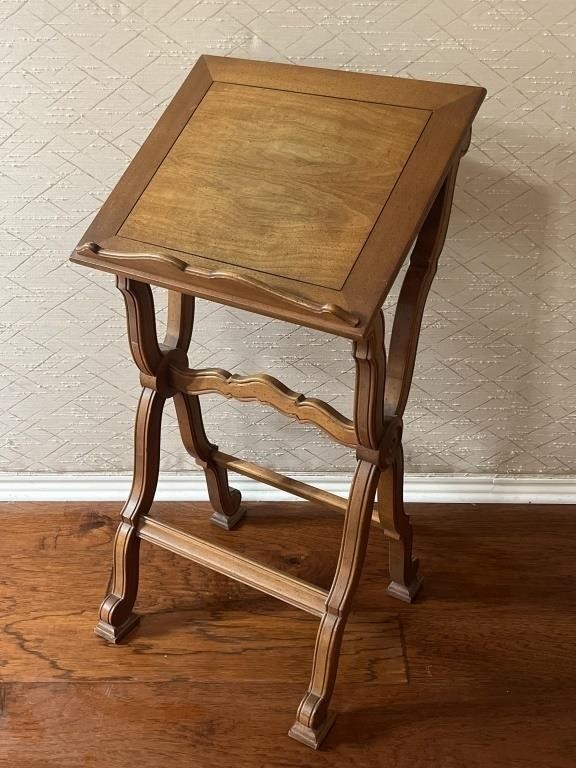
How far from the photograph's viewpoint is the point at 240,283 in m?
1.17

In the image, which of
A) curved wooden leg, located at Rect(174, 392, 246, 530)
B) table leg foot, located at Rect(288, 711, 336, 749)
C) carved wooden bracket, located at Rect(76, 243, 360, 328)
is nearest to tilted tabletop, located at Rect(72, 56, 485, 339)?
carved wooden bracket, located at Rect(76, 243, 360, 328)

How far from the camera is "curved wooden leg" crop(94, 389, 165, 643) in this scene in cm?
158

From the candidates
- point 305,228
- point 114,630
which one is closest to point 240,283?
point 305,228

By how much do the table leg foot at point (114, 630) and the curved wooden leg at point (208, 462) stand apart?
338 millimetres

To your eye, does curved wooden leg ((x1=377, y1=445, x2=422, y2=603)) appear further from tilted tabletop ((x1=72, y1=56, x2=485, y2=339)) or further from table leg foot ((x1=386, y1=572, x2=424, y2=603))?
tilted tabletop ((x1=72, y1=56, x2=485, y2=339))

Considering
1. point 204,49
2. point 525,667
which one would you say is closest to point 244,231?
point 204,49

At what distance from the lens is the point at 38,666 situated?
5.46ft

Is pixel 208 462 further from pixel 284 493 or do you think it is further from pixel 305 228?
pixel 305 228

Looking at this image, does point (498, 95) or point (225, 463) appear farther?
point (225, 463)

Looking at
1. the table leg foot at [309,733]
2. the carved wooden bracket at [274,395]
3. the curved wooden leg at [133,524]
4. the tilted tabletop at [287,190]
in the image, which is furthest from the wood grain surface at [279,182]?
the table leg foot at [309,733]

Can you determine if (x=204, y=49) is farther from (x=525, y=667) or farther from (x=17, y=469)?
(x=525, y=667)

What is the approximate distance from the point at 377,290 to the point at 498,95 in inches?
25.2

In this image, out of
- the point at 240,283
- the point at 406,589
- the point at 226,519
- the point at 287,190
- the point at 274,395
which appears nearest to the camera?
the point at 240,283

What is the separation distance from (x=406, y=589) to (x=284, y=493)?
1.37ft
